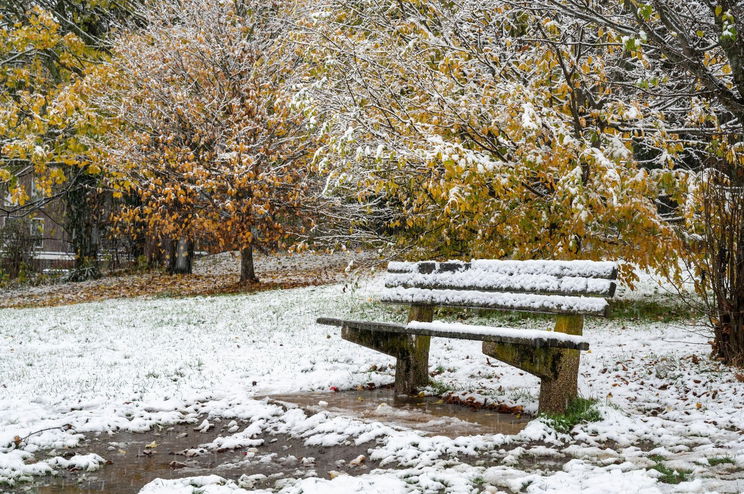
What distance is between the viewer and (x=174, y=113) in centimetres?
1526

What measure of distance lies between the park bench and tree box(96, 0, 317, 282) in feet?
29.7

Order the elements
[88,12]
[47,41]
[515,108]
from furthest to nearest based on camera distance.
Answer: [88,12], [47,41], [515,108]

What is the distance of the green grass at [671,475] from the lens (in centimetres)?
356

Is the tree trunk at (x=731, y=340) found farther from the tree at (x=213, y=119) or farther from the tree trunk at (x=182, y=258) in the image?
the tree trunk at (x=182, y=258)

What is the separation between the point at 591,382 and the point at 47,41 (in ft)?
51.2

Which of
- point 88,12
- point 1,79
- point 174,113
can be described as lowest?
point 174,113

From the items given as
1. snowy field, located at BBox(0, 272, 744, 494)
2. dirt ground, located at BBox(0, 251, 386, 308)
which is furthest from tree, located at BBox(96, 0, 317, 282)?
snowy field, located at BBox(0, 272, 744, 494)

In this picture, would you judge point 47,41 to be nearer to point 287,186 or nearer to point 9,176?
point 9,176

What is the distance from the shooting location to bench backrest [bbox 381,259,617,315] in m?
4.77

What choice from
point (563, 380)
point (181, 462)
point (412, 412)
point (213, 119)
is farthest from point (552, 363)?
point (213, 119)

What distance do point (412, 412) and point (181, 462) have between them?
1.79 meters

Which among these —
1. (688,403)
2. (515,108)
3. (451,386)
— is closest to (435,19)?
(515,108)

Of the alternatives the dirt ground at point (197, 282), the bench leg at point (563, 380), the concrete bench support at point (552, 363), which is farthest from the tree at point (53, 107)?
the bench leg at point (563, 380)

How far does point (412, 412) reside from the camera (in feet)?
17.7
